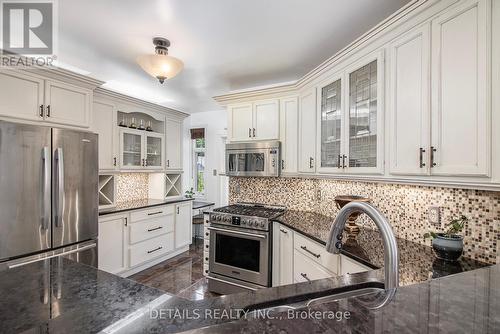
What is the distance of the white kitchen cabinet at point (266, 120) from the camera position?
10.1 ft

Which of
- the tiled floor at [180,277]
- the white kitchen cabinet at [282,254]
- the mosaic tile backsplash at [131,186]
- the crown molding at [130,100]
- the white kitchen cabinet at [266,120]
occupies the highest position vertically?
the crown molding at [130,100]

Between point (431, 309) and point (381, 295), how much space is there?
91 mm

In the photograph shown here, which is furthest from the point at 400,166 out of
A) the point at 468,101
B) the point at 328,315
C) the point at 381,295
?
the point at 328,315

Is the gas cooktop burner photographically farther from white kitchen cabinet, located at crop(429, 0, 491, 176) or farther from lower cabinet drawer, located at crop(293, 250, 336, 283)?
white kitchen cabinet, located at crop(429, 0, 491, 176)

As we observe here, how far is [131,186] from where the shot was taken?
389cm

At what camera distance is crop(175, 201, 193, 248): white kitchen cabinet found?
408 cm

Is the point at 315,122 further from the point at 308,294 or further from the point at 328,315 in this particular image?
the point at 328,315

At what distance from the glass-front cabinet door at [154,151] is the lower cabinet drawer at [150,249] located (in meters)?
1.17

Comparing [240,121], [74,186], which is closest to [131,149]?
[74,186]

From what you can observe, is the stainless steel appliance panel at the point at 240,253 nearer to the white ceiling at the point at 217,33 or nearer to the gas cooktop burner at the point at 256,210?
the gas cooktop burner at the point at 256,210

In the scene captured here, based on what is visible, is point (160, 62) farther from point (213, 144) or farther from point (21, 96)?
point (213, 144)

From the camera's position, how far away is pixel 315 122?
260cm

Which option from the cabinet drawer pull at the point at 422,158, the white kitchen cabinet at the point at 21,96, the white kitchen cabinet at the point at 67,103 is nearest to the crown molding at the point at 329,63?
the cabinet drawer pull at the point at 422,158

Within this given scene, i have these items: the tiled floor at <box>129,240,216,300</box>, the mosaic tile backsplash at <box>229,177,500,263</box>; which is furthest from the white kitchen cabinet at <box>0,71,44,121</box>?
the mosaic tile backsplash at <box>229,177,500,263</box>
